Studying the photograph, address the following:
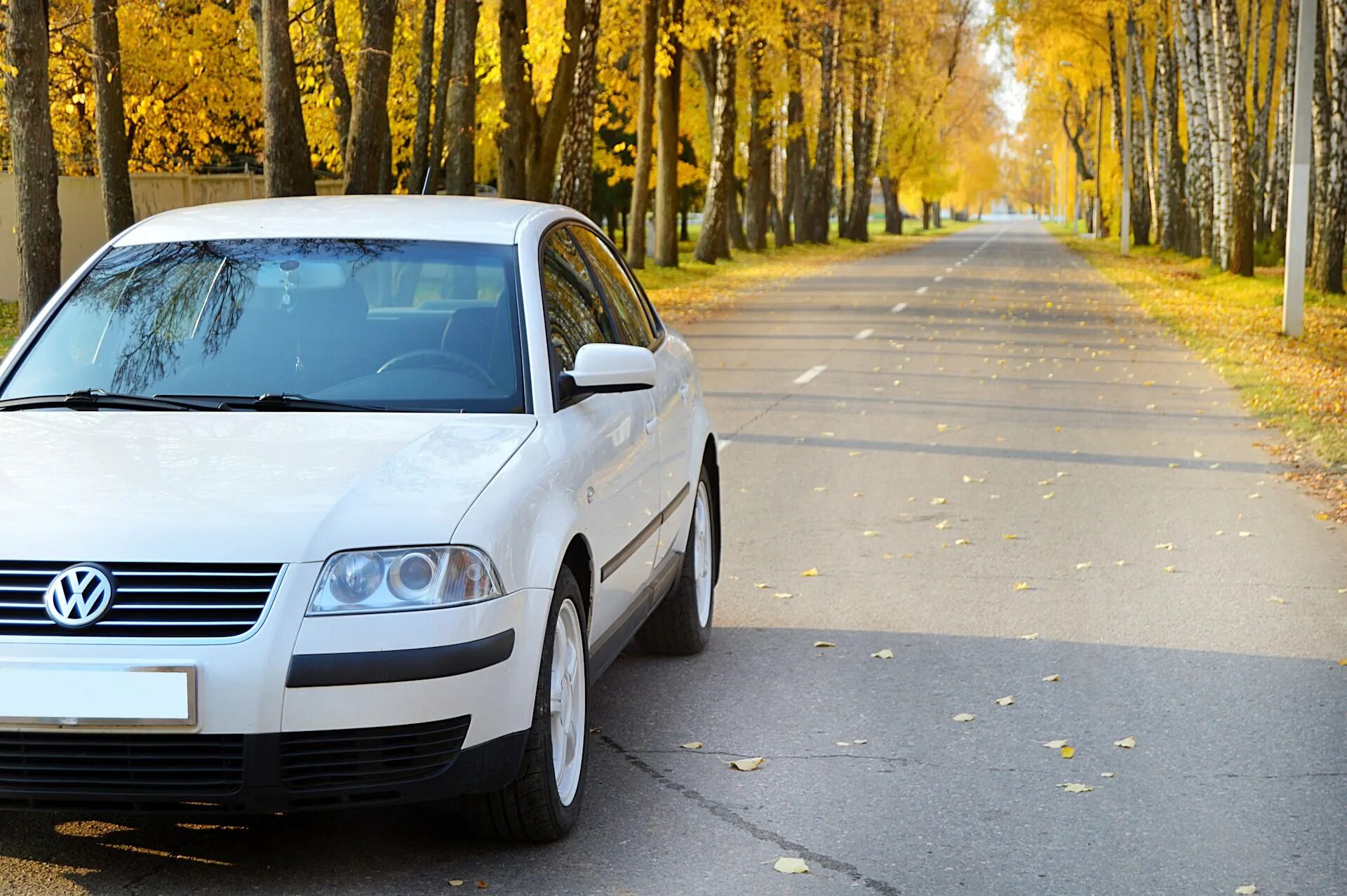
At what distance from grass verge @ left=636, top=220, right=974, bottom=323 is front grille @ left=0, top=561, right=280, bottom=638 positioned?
21.4 m

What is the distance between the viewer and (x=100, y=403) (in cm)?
500

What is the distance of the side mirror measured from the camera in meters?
5.00

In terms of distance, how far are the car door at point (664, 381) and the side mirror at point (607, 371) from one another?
31.2 inches

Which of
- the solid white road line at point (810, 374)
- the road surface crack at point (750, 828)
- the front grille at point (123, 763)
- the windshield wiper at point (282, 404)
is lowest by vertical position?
the solid white road line at point (810, 374)

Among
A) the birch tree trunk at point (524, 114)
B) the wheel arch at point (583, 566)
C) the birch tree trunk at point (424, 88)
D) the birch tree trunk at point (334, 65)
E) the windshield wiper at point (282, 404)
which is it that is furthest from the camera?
the birch tree trunk at point (424, 88)

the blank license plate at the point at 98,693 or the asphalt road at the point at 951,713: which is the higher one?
the blank license plate at the point at 98,693

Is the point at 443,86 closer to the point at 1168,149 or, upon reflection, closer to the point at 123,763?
the point at 1168,149

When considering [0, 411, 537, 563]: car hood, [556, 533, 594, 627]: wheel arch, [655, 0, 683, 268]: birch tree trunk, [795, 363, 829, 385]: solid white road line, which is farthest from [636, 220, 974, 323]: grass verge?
[0, 411, 537, 563]: car hood

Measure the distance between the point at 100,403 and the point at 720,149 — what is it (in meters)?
38.2

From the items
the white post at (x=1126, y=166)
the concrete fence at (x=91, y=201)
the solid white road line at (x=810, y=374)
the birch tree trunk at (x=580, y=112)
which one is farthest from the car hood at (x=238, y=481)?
the white post at (x=1126, y=166)

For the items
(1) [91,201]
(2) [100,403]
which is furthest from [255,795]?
(1) [91,201]

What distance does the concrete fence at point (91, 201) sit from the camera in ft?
97.2

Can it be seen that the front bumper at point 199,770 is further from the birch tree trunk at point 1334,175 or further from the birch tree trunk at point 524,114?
the birch tree trunk at point 1334,175

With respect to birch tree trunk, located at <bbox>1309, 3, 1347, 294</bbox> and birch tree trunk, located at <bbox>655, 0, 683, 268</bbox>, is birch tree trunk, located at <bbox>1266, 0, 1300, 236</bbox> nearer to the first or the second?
birch tree trunk, located at <bbox>1309, 3, 1347, 294</bbox>
